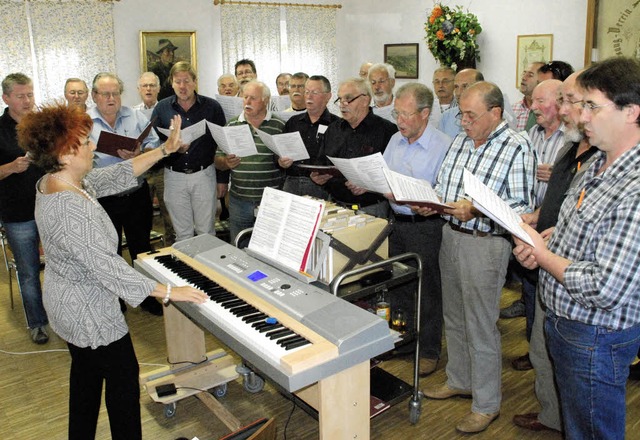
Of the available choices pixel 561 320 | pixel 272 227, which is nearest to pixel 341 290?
pixel 272 227

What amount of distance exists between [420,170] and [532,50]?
4261 mm

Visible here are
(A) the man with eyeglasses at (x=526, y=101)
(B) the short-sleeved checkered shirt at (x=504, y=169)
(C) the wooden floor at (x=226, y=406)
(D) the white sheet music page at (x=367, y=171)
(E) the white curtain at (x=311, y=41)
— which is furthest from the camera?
(E) the white curtain at (x=311, y=41)

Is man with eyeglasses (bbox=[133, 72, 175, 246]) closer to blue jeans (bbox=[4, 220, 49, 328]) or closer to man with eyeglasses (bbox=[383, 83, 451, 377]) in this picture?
blue jeans (bbox=[4, 220, 49, 328])

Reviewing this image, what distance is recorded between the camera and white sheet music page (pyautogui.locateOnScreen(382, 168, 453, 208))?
2.47 meters

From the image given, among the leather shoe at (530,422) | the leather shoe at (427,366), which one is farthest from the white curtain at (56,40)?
the leather shoe at (530,422)

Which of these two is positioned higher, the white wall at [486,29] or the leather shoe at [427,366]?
the white wall at [486,29]

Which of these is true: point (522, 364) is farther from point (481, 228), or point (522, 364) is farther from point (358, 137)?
point (358, 137)

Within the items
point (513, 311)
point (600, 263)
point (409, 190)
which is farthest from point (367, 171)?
point (513, 311)

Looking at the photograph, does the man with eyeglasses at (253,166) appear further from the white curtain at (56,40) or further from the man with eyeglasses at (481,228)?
the white curtain at (56,40)

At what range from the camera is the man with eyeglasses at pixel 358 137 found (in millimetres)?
3680

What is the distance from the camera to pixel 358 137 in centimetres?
374

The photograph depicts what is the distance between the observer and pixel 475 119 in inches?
102

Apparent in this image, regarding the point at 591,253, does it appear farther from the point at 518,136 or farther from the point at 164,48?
the point at 164,48

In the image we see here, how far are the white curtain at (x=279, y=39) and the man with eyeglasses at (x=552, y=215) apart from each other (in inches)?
250
